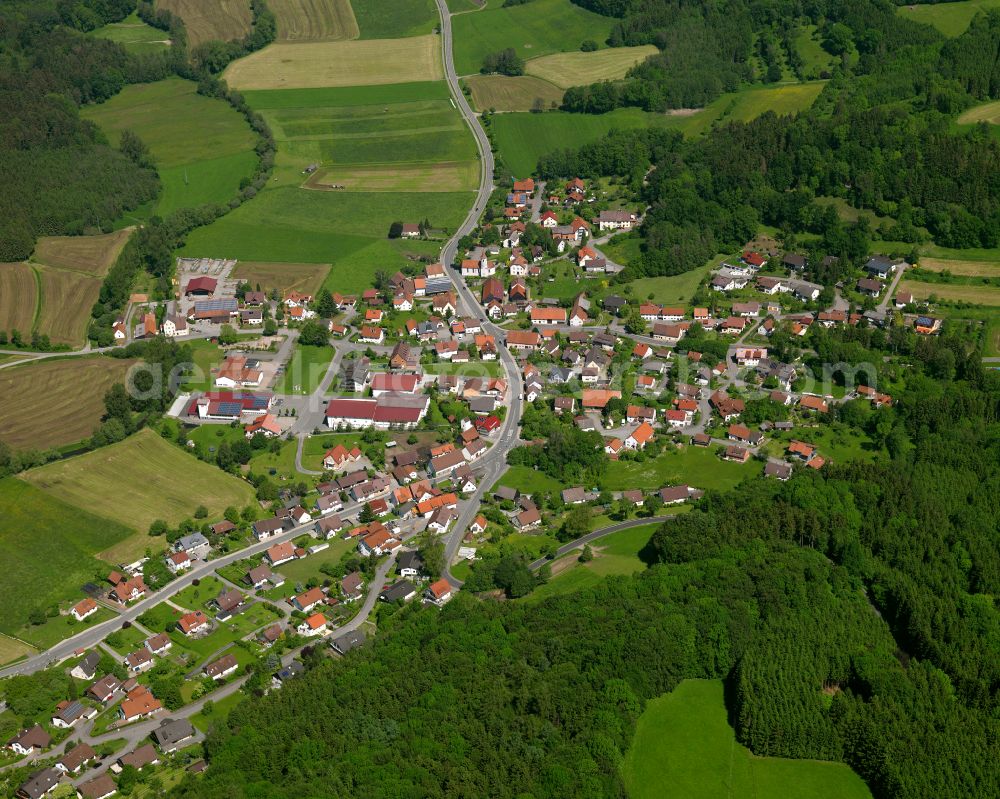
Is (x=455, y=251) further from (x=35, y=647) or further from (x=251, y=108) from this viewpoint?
(x=35, y=647)

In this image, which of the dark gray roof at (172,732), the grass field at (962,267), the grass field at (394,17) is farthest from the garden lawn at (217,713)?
the grass field at (394,17)

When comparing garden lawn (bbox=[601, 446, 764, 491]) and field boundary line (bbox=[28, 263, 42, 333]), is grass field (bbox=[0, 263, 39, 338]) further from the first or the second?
garden lawn (bbox=[601, 446, 764, 491])

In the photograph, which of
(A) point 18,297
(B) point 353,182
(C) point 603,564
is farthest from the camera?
(B) point 353,182

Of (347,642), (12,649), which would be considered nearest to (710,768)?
(347,642)

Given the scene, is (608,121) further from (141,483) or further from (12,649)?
(12,649)

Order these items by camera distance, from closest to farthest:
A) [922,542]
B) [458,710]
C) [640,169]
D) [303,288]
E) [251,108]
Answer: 1. [458,710]
2. [922,542]
3. [303,288]
4. [640,169]
5. [251,108]

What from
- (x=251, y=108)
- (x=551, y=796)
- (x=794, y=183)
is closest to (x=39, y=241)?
(x=251, y=108)
